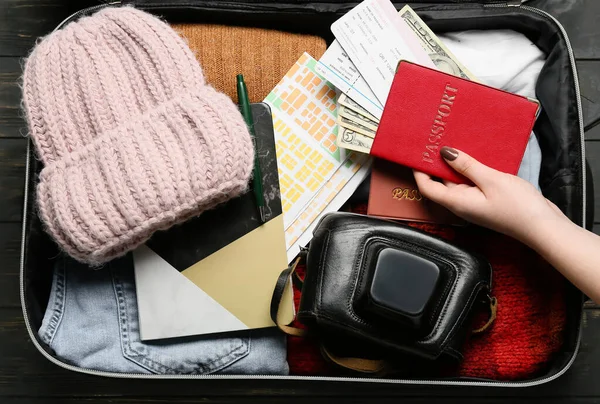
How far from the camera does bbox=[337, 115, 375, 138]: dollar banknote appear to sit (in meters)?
0.80

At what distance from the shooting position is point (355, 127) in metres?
0.80

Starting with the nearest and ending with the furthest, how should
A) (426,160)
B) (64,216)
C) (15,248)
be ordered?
1. (64,216)
2. (426,160)
3. (15,248)

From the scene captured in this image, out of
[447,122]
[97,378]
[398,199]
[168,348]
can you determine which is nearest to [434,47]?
[447,122]

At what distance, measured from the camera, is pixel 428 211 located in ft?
2.62

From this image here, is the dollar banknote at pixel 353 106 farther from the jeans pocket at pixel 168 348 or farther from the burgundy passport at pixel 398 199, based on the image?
Result: the jeans pocket at pixel 168 348

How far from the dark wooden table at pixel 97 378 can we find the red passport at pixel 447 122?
0.31 metres

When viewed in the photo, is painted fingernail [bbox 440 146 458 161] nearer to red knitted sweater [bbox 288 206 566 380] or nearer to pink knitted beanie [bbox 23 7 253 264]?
red knitted sweater [bbox 288 206 566 380]

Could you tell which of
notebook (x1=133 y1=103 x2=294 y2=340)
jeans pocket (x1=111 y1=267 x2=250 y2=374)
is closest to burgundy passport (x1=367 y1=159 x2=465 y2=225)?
notebook (x1=133 y1=103 x2=294 y2=340)

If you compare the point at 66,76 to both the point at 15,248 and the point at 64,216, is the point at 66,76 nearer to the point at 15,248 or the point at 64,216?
the point at 64,216

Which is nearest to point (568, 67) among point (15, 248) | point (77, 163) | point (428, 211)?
point (428, 211)

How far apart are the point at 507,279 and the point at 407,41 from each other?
15.6 inches

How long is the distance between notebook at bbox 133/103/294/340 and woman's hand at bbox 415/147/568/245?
0.25 meters

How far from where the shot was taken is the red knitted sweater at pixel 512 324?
778 millimetres

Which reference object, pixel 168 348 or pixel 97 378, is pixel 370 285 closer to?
pixel 168 348
